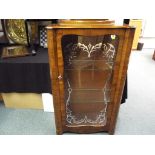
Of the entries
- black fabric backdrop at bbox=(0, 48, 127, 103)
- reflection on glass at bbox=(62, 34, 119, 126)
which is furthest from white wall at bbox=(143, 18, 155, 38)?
reflection on glass at bbox=(62, 34, 119, 126)

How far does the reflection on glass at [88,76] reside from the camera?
1.02 m

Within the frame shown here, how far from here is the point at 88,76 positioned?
1.24m

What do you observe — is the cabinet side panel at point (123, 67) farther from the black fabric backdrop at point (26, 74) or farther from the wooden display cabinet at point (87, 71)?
the black fabric backdrop at point (26, 74)

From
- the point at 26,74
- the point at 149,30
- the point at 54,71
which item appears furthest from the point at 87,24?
the point at 149,30

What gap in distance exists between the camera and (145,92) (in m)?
2.15

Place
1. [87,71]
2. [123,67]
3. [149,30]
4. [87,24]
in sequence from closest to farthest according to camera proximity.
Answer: [87,24] → [123,67] → [87,71] → [149,30]

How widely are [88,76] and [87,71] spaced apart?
52 mm

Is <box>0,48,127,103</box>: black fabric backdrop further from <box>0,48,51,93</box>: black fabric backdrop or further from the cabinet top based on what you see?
the cabinet top

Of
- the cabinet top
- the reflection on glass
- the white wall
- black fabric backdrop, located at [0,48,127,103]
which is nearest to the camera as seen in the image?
the cabinet top

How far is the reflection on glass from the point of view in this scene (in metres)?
1.02

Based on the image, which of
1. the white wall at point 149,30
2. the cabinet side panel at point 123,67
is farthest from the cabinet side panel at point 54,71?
the white wall at point 149,30

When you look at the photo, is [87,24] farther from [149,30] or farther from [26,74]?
[149,30]
